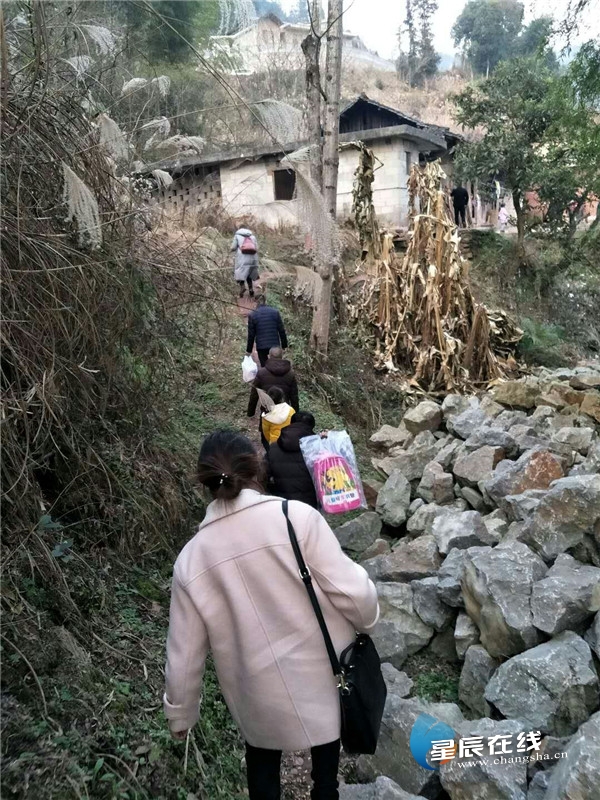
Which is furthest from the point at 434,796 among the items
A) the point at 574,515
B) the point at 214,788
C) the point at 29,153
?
the point at 29,153

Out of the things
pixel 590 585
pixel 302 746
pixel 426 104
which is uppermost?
pixel 426 104

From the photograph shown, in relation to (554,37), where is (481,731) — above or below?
below

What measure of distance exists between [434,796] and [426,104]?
4219 cm

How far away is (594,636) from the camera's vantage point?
3225 millimetres

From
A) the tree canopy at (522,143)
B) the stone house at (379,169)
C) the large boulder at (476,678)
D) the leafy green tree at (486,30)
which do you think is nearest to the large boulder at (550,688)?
the large boulder at (476,678)

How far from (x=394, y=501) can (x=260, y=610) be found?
384 centimetres

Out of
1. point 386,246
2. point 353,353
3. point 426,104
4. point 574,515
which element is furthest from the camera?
point 426,104

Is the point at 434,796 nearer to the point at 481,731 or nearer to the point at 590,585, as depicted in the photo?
the point at 481,731

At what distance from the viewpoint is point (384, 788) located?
2602mm

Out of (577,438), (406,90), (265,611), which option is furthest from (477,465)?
(406,90)

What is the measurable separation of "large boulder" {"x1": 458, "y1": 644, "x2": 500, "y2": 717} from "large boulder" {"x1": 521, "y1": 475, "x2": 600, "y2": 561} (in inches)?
33.1

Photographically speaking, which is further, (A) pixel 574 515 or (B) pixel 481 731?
(A) pixel 574 515

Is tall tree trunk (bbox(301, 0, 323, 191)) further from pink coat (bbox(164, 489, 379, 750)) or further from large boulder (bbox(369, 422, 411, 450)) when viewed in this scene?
pink coat (bbox(164, 489, 379, 750))

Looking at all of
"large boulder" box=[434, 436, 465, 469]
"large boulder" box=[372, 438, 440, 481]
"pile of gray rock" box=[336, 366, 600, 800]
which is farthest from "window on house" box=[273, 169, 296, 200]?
"large boulder" box=[434, 436, 465, 469]
